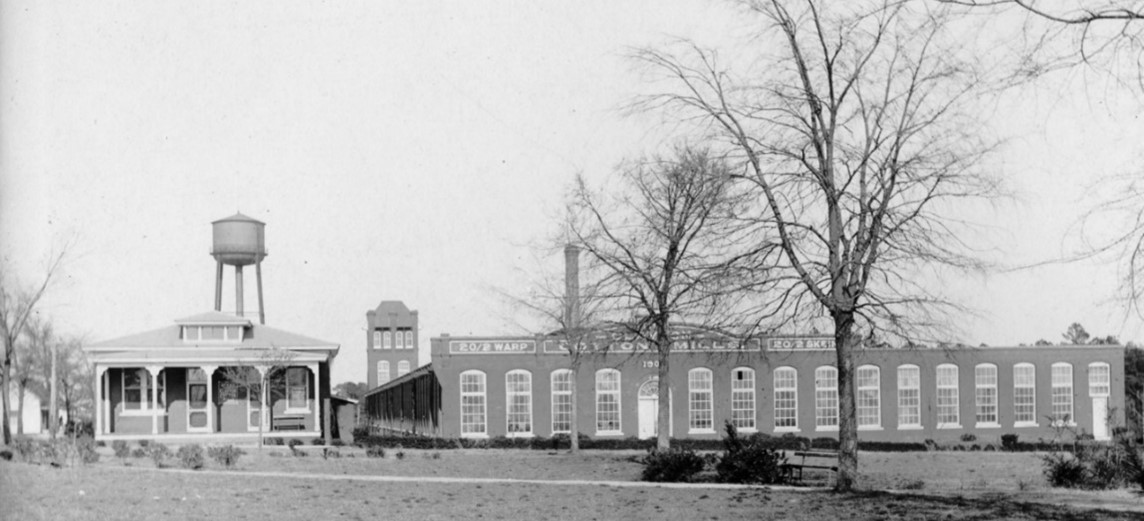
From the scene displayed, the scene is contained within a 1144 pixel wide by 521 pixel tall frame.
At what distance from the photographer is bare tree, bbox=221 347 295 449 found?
137ft

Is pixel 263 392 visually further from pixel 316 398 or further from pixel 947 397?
pixel 947 397

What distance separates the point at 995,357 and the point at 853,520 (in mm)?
39023

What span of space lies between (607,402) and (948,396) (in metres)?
15.2

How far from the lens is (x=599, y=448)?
134ft

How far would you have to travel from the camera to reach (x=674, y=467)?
22328 millimetres

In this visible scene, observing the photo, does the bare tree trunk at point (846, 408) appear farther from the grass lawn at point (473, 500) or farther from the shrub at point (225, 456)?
the shrub at point (225, 456)

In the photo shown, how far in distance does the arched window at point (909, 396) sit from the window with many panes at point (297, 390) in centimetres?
2508

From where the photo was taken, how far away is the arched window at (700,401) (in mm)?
48375

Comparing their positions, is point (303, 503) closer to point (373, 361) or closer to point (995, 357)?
point (995, 357)

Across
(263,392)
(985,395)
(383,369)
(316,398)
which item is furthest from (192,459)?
(383,369)

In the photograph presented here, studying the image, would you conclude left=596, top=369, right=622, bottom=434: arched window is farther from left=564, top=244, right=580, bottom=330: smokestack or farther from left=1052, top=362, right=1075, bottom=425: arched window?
left=1052, top=362, right=1075, bottom=425: arched window

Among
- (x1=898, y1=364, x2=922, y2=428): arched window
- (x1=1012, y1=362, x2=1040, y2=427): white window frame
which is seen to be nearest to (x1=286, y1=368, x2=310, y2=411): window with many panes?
(x1=898, y1=364, x2=922, y2=428): arched window

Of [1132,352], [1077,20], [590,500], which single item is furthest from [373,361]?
[1077,20]

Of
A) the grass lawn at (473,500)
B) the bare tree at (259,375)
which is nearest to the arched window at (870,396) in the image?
the bare tree at (259,375)
